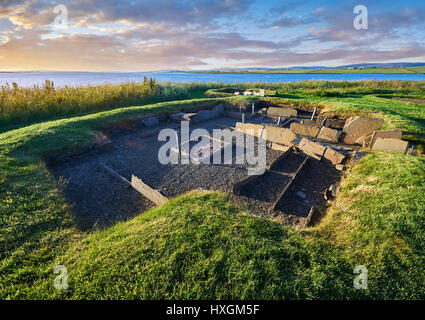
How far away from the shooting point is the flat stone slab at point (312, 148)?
6.92 m

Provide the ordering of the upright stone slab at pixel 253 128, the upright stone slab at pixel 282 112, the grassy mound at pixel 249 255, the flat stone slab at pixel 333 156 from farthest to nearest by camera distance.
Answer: the upright stone slab at pixel 282 112 → the upright stone slab at pixel 253 128 → the flat stone slab at pixel 333 156 → the grassy mound at pixel 249 255

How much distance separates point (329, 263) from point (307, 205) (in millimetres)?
2362

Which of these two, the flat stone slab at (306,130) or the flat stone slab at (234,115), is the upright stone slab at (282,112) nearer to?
the flat stone slab at (234,115)

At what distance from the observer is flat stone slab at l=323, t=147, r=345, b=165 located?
6.54m

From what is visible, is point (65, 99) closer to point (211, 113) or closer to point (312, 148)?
point (211, 113)

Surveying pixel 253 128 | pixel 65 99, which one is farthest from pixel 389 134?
pixel 65 99

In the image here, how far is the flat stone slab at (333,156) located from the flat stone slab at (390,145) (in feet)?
4.43

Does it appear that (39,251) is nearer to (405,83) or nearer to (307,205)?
(307,205)

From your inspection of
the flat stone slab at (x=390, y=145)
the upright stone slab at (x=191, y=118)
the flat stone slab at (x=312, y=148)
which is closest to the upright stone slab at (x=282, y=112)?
the upright stone slab at (x=191, y=118)

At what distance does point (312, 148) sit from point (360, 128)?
9.63 ft

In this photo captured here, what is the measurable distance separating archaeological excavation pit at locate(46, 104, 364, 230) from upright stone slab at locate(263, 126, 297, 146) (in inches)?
2.0

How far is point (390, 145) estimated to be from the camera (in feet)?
20.9
